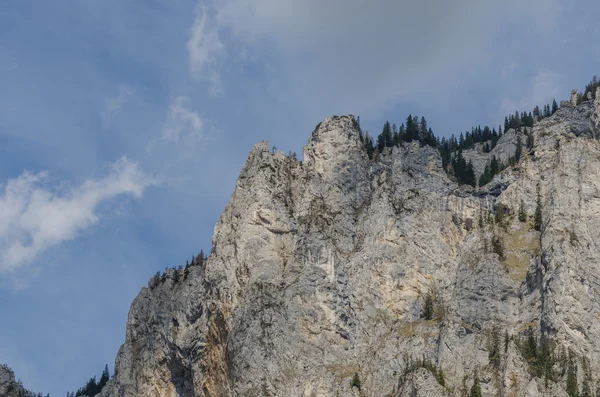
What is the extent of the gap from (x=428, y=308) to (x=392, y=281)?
236 inches

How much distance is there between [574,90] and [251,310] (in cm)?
7256

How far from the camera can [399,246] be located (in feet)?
483

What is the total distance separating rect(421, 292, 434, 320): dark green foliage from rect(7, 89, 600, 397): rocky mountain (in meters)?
0.22

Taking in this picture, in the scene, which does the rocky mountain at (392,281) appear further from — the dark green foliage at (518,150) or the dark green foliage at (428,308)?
the dark green foliage at (518,150)

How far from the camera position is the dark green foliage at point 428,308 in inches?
5541

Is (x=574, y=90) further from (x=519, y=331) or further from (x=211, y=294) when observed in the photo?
(x=211, y=294)

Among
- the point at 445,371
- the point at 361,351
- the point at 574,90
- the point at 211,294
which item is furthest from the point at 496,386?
the point at 574,90

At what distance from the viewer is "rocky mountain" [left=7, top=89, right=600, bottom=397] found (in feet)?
431

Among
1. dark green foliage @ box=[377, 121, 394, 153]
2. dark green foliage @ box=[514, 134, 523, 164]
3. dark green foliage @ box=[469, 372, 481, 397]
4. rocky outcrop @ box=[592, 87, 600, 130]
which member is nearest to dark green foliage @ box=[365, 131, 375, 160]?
dark green foliage @ box=[377, 121, 394, 153]

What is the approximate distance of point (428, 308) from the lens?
14162 cm

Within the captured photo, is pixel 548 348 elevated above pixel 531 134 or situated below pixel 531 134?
below

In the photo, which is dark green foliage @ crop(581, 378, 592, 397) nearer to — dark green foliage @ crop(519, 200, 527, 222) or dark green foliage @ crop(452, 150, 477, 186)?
dark green foliage @ crop(519, 200, 527, 222)

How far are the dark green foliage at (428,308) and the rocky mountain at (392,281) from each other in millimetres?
221

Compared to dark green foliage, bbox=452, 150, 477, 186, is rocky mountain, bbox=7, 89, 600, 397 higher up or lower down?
lower down
